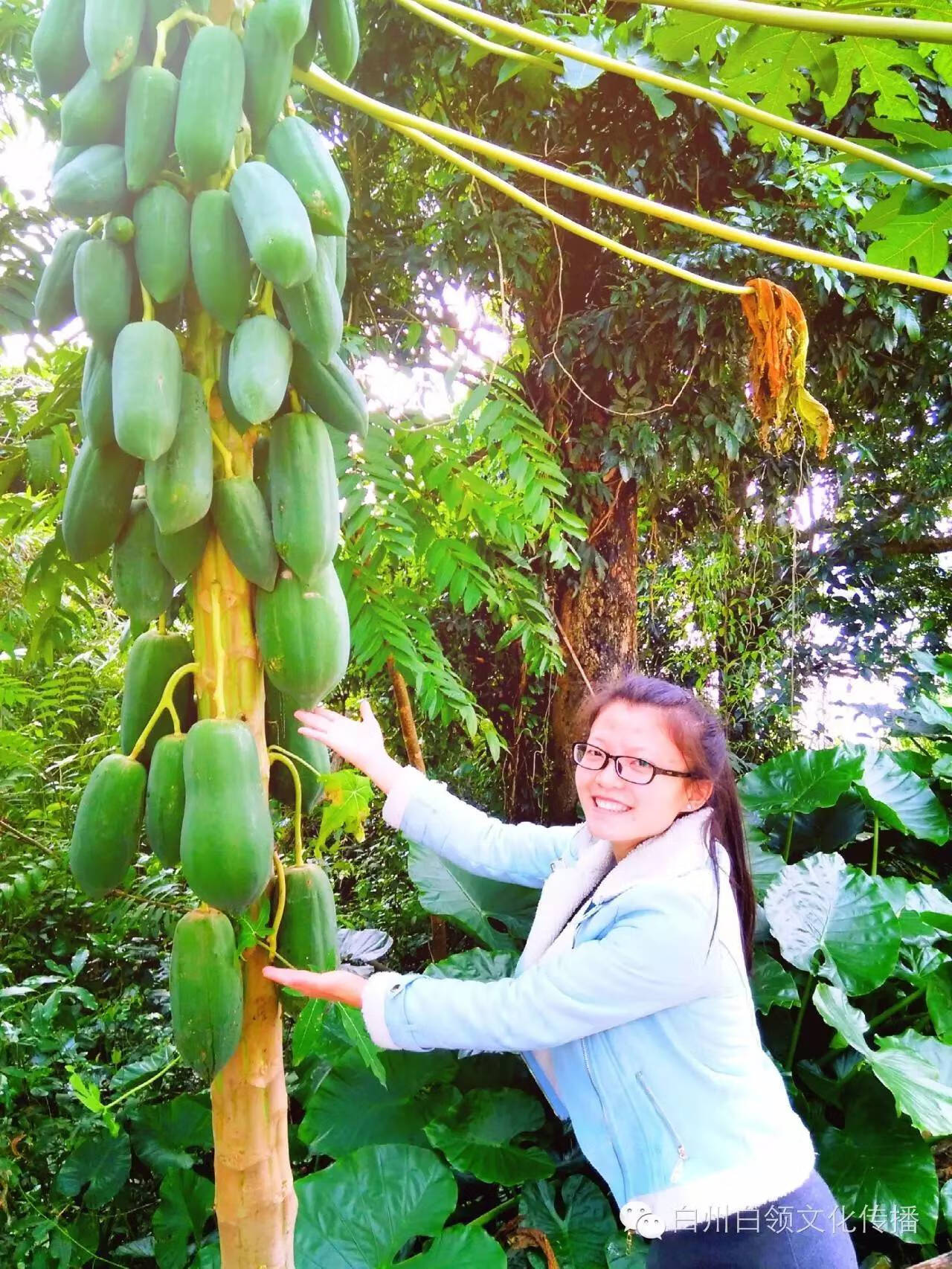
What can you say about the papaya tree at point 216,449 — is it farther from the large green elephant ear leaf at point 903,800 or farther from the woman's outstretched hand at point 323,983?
the large green elephant ear leaf at point 903,800

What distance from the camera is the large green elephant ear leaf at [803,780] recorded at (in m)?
3.34

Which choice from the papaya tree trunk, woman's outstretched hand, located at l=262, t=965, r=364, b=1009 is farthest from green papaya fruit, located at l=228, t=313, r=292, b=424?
woman's outstretched hand, located at l=262, t=965, r=364, b=1009

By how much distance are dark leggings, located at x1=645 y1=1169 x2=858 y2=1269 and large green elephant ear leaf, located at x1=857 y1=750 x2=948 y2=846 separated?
202 centimetres

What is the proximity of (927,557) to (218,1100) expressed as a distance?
7.12 m

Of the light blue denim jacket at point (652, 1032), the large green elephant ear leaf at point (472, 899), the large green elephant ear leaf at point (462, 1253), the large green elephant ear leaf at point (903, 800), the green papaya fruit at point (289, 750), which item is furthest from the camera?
the large green elephant ear leaf at point (903, 800)

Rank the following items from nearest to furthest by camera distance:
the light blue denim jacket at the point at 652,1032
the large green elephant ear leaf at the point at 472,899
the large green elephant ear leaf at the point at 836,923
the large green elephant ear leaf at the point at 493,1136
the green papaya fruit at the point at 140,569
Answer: the green papaya fruit at the point at 140,569
the light blue denim jacket at the point at 652,1032
the large green elephant ear leaf at the point at 493,1136
the large green elephant ear leaf at the point at 836,923
the large green elephant ear leaf at the point at 472,899

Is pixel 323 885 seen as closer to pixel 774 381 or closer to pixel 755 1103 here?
pixel 755 1103

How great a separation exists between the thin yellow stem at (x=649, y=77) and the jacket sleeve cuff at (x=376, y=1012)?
4.44 ft

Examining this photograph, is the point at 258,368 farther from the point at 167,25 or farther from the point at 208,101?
the point at 167,25

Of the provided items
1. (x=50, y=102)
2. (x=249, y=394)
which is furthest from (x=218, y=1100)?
(x=50, y=102)

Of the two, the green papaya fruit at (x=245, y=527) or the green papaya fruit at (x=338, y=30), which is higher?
the green papaya fruit at (x=338, y=30)

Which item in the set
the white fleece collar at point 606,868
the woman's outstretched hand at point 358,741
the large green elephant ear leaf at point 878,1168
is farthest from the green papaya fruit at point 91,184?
the large green elephant ear leaf at point 878,1168

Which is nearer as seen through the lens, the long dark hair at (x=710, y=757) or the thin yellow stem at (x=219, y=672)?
the thin yellow stem at (x=219, y=672)

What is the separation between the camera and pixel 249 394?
0.93 meters
